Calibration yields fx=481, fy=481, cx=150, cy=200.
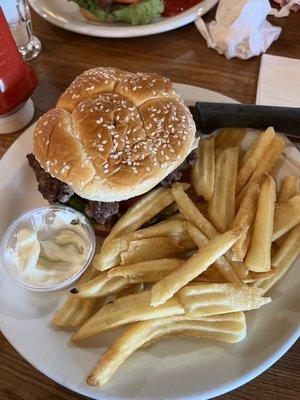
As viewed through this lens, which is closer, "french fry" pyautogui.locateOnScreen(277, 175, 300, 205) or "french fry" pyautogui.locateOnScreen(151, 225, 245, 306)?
"french fry" pyautogui.locateOnScreen(151, 225, 245, 306)

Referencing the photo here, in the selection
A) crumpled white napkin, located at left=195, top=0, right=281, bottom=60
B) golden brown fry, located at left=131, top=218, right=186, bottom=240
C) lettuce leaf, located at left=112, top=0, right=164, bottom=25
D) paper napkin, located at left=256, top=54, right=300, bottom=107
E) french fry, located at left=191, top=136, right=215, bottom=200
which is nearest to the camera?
golden brown fry, located at left=131, top=218, right=186, bottom=240

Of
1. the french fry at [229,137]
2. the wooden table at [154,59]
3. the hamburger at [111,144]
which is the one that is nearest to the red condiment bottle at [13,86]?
the wooden table at [154,59]

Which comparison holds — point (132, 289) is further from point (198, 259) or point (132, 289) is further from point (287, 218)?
point (287, 218)

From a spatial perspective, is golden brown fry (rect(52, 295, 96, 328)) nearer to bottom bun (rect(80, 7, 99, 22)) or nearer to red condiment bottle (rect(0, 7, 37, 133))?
red condiment bottle (rect(0, 7, 37, 133))

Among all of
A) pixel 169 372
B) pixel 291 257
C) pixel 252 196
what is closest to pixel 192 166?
pixel 252 196

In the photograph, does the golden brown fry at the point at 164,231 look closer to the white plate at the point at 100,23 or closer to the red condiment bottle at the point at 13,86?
the red condiment bottle at the point at 13,86

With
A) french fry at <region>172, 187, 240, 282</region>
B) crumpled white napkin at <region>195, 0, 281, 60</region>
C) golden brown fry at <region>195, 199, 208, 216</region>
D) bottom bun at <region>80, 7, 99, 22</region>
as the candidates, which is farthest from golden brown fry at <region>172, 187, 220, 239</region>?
bottom bun at <region>80, 7, 99, 22</region>
